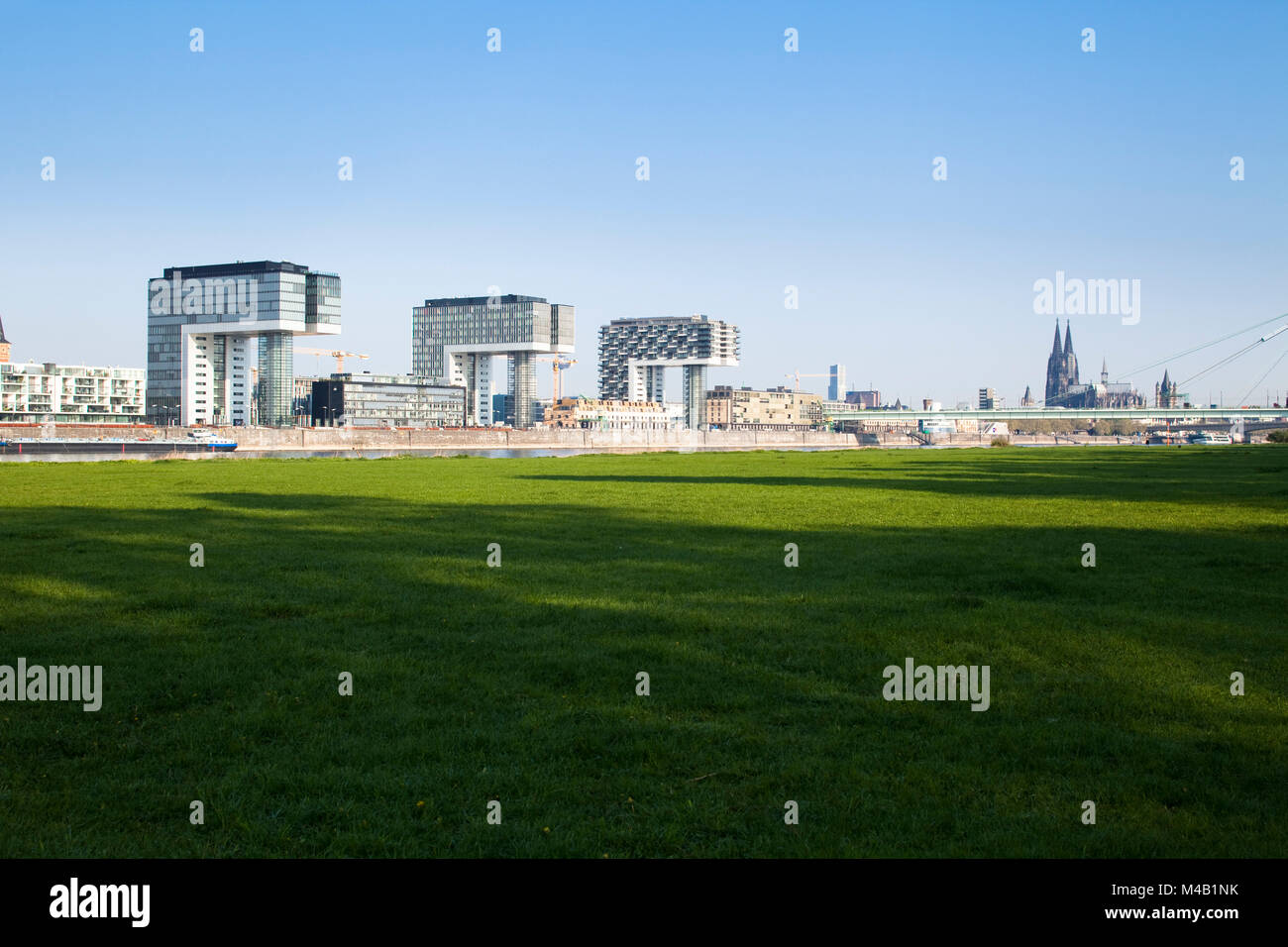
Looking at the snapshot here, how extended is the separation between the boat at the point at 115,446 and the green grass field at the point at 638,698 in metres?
70.8

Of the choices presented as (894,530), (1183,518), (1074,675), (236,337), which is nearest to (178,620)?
(1074,675)

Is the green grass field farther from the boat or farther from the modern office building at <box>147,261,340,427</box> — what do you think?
the modern office building at <box>147,261,340,427</box>

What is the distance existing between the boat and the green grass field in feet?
232

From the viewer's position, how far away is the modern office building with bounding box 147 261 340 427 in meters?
172

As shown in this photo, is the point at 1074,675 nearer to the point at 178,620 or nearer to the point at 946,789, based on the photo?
the point at 946,789

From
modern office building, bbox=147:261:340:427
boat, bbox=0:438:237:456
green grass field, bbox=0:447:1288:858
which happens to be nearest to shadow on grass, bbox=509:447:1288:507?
green grass field, bbox=0:447:1288:858

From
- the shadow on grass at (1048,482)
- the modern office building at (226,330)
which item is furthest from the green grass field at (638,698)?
the modern office building at (226,330)

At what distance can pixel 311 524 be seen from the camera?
20.9 metres

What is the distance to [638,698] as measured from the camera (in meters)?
8.23

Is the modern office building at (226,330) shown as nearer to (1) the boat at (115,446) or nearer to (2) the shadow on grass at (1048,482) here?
(1) the boat at (115,446)

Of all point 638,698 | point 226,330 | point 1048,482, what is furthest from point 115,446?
point 226,330

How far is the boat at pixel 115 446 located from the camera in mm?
81438

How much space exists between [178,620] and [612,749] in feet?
20.6
